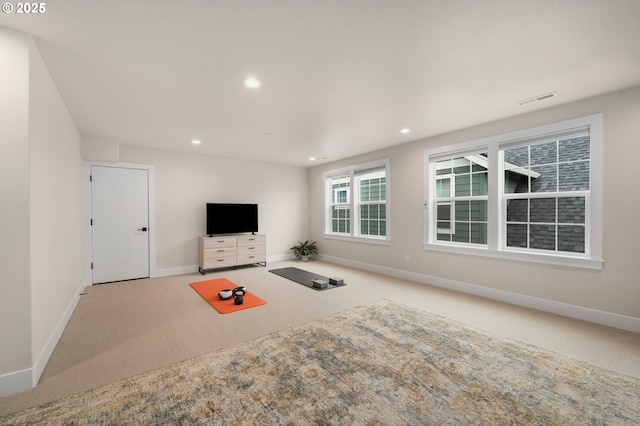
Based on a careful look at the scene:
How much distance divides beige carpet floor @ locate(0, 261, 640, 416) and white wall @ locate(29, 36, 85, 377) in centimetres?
26

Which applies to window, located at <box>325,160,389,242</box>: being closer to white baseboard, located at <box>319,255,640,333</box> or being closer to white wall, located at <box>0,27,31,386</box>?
white baseboard, located at <box>319,255,640,333</box>

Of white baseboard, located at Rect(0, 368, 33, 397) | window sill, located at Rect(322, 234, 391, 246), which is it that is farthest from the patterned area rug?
window sill, located at Rect(322, 234, 391, 246)

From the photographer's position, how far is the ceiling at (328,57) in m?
1.71

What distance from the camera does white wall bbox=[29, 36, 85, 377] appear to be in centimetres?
199

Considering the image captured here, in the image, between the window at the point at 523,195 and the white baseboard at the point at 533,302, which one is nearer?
the white baseboard at the point at 533,302

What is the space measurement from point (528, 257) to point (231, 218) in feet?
17.0

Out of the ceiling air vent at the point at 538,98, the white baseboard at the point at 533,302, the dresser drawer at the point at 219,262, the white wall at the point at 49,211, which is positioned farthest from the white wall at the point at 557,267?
the white wall at the point at 49,211

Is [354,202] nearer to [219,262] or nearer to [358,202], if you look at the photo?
[358,202]

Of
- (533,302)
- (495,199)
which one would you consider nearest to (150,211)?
(495,199)

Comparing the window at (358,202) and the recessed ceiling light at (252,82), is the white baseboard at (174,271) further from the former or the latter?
the recessed ceiling light at (252,82)

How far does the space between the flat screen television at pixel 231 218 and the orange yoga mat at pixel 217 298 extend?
122cm

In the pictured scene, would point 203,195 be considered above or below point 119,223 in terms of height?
above

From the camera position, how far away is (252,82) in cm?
261

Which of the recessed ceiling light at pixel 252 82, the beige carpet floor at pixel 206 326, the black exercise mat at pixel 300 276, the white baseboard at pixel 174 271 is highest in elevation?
the recessed ceiling light at pixel 252 82
